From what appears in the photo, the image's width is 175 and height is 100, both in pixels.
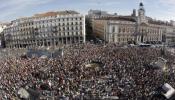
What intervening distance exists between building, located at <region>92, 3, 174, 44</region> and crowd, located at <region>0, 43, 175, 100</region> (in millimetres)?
48224

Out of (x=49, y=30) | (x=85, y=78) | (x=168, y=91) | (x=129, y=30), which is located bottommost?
(x=129, y=30)

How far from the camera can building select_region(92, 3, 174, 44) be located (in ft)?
307

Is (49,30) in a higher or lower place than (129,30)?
higher

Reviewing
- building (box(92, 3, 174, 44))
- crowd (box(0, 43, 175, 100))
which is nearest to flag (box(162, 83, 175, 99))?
crowd (box(0, 43, 175, 100))

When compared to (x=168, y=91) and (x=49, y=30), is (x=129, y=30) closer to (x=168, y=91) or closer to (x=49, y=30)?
(x=49, y=30)

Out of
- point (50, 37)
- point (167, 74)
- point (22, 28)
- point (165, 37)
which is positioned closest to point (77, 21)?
point (50, 37)

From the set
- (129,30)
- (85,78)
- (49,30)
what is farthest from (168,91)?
(129,30)

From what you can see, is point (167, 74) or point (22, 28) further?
point (22, 28)

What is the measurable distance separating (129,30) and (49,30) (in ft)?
73.5

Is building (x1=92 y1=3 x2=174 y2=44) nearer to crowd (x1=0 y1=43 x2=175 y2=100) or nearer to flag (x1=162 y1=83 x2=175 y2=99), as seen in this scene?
crowd (x1=0 y1=43 x2=175 y2=100)

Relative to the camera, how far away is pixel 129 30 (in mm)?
97625

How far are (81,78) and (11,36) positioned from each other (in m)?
74.3

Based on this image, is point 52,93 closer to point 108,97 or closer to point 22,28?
point 108,97

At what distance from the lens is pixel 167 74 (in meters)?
35.2
